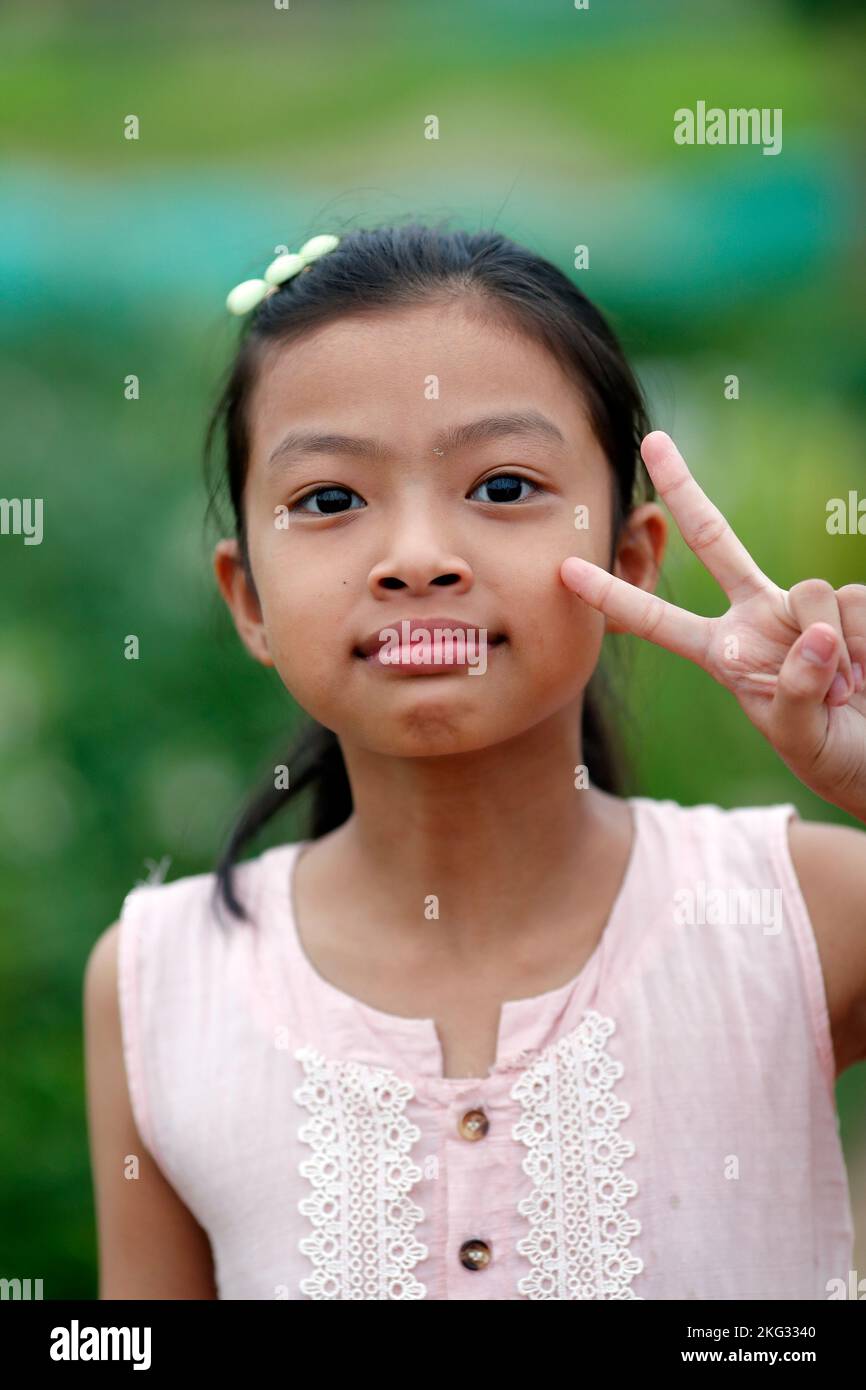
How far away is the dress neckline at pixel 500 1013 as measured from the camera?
1400 mm

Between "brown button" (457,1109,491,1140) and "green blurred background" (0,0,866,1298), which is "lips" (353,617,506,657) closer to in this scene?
"brown button" (457,1109,491,1140)

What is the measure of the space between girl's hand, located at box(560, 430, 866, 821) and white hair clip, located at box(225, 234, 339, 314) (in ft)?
1.57

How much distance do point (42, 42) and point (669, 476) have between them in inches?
92.9

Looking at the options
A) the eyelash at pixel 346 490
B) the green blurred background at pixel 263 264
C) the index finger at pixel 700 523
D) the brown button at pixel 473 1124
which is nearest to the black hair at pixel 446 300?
the eyelash at pixel 346 490

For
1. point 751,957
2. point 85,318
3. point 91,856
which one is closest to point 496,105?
point 85,318

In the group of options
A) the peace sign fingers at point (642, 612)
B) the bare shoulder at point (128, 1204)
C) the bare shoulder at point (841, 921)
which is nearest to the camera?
the peace sign fingers at point (642, 612)

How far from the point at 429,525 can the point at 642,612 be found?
207 millimetres

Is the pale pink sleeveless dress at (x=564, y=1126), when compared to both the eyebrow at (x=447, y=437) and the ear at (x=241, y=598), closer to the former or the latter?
the ear at (x=241, y=598)

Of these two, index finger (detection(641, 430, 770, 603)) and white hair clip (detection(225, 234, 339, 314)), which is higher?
white hair clip (detection(225, 234, 339, 314))

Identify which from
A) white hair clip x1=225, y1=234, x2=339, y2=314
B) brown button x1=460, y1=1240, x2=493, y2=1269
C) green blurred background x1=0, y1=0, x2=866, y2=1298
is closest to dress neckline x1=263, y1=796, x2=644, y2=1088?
brown button x1=460, y1=1240, x2=493, y2=1269

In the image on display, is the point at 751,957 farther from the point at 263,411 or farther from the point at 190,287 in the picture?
the point at 190,287

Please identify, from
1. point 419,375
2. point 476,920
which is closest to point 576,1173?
point 476,920

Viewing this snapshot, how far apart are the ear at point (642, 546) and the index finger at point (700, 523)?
297mm

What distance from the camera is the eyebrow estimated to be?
1306mm
